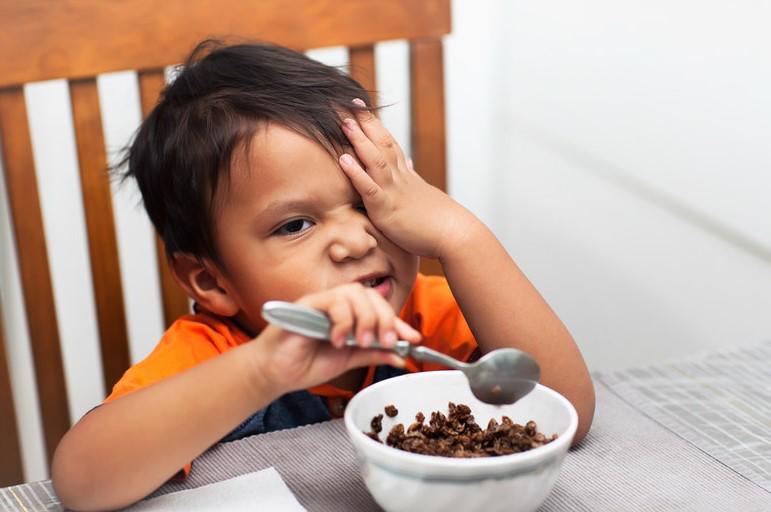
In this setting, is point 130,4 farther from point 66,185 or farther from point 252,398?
point 252,398

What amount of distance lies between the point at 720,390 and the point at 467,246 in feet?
0.92

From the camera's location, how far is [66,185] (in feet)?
4.75

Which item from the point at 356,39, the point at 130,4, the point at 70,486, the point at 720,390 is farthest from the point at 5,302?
the point at 720,390

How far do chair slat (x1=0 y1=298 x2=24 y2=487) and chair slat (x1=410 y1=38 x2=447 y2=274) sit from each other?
617mm

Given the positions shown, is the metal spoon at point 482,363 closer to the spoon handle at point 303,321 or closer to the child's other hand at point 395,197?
the spoon handle at point 303,321

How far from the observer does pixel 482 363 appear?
2.25 ft

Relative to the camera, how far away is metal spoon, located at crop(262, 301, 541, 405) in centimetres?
65

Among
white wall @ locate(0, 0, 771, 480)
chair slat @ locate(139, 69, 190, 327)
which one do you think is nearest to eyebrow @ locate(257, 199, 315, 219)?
chair slat @ locate(139, 69, 190, 327)

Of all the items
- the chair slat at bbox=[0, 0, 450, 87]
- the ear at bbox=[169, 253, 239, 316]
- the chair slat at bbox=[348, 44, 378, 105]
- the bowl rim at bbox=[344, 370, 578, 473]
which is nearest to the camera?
the bowl rim at bbox=[344, 370, 578, 473]

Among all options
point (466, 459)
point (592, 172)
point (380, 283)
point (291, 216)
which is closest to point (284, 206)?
point (291, 216)

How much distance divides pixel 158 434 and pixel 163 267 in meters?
0.60

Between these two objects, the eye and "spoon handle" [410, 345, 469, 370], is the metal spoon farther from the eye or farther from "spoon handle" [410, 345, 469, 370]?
the eye

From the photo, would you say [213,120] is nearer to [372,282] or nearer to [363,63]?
[372,282]

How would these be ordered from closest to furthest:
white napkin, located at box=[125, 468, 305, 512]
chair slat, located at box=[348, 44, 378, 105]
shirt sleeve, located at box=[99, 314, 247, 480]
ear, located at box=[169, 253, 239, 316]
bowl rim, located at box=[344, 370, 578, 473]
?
1. bowl rim, located at box=[344, 370, 578, 473]
2. white napkin, located at box=[125, 468, 305, 512]
3. shirt sleeve, located at box=[99, 314, 247, 480]
4. ear, located at box=[169, 253, 239, 316]
5. chair slat, located at box=[348, 44, 378, 105]
